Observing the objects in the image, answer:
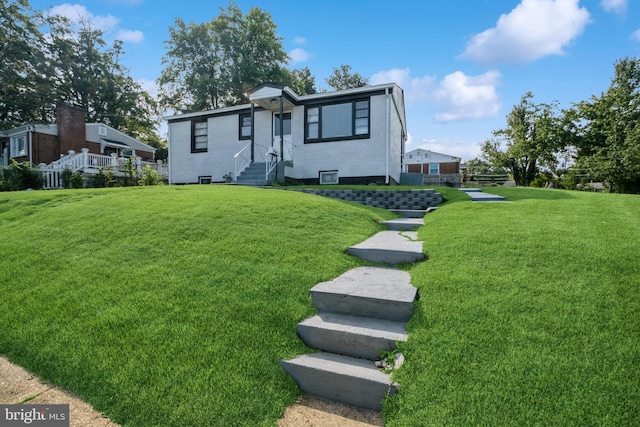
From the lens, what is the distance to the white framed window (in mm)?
13617

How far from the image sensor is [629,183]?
18438 mm

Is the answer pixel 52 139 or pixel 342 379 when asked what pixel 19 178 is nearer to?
pixel 52 139

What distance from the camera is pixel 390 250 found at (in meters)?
4.11

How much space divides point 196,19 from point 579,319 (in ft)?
110

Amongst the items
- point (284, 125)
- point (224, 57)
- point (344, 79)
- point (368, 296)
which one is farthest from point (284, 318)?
point (344, 79)

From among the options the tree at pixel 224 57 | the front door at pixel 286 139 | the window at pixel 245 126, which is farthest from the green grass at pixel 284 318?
the tree at pixel 224 57

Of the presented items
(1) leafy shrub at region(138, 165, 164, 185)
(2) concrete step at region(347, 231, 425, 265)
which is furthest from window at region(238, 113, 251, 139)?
(2) concrete step at region(347, 231, 425, 265)

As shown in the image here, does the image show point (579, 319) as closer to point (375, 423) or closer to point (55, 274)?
point (375, 423)

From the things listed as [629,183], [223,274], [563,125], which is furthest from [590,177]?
[223,274]

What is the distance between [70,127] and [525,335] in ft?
98.6

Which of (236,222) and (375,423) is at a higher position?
(236,222)

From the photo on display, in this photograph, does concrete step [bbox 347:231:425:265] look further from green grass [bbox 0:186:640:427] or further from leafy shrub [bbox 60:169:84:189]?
leafy shrub [bbox 60:169:84:189]

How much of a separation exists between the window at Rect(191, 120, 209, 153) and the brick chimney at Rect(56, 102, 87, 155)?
14010mm

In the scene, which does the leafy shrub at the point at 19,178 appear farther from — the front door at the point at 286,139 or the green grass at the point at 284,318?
the green grass at the point at 284,318
